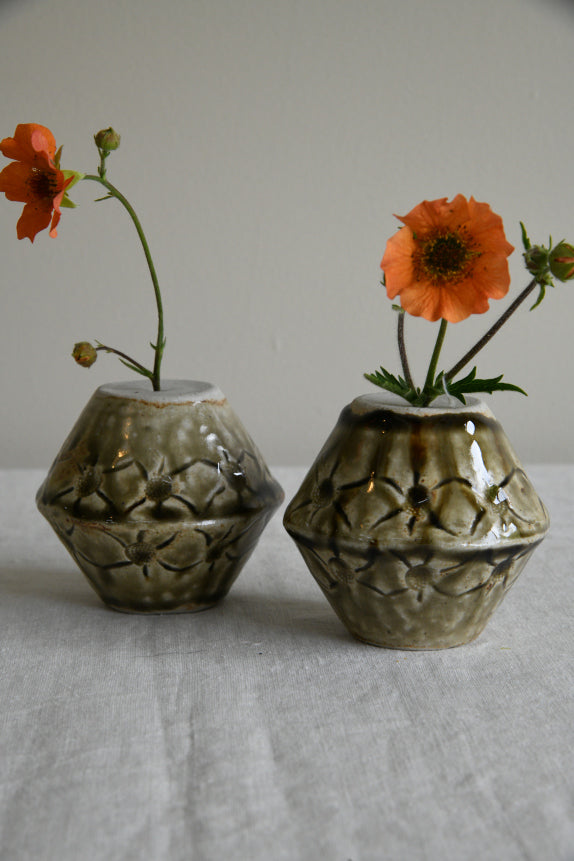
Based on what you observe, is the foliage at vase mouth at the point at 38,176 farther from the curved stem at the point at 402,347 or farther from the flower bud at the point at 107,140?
the curved stem at the point at 402,347

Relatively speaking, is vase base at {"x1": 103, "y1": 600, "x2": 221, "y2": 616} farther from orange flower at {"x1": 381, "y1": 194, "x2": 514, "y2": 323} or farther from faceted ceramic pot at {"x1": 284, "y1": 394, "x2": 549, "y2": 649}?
orange flower at {"x1": 381, "y1": 194, "x2": 514, "y2": 323}

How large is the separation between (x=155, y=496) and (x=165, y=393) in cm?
6

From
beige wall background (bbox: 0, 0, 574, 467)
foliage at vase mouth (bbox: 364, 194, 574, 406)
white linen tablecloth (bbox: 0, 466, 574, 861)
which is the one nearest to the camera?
white linen tablecloth (bbox: 0, 466, 574, 861)

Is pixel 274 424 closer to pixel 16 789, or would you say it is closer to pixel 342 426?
pixel 342 426

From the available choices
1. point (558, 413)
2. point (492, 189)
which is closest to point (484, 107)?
point (492, 189)

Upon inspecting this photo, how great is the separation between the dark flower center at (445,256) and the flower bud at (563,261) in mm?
37

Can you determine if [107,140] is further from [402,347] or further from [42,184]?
[402,347]

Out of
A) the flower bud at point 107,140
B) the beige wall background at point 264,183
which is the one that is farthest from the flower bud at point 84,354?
the beige wall background at point 264,183

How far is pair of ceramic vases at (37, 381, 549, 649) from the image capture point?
18.6 inches


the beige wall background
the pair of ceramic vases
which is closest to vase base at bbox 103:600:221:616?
the pair of ceramic vases

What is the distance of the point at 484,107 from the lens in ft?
3.47

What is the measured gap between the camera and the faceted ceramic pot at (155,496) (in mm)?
522

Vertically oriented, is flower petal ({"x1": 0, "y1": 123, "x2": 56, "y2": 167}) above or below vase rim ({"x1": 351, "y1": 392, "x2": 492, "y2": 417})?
above

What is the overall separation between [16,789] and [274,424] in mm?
805
